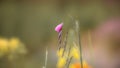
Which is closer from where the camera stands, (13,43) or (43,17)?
(13,43)

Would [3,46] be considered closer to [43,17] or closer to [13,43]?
[13,43]

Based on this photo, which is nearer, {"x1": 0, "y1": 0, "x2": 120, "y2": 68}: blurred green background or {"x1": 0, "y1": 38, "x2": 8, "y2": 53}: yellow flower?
{"x1": 0, "y1": 38, "x2": 8, "y2": 53}: yellow flower

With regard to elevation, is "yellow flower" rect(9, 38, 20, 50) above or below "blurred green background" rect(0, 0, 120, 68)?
below

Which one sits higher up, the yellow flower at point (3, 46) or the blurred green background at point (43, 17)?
the blurred green background at point (43, 17)

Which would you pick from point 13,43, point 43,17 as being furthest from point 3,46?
point 43,17

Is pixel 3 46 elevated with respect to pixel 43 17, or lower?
lower

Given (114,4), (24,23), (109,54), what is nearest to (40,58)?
(24,23)

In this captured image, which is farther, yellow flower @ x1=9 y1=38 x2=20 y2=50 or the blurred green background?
the blurred green background

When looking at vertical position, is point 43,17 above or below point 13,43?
above
